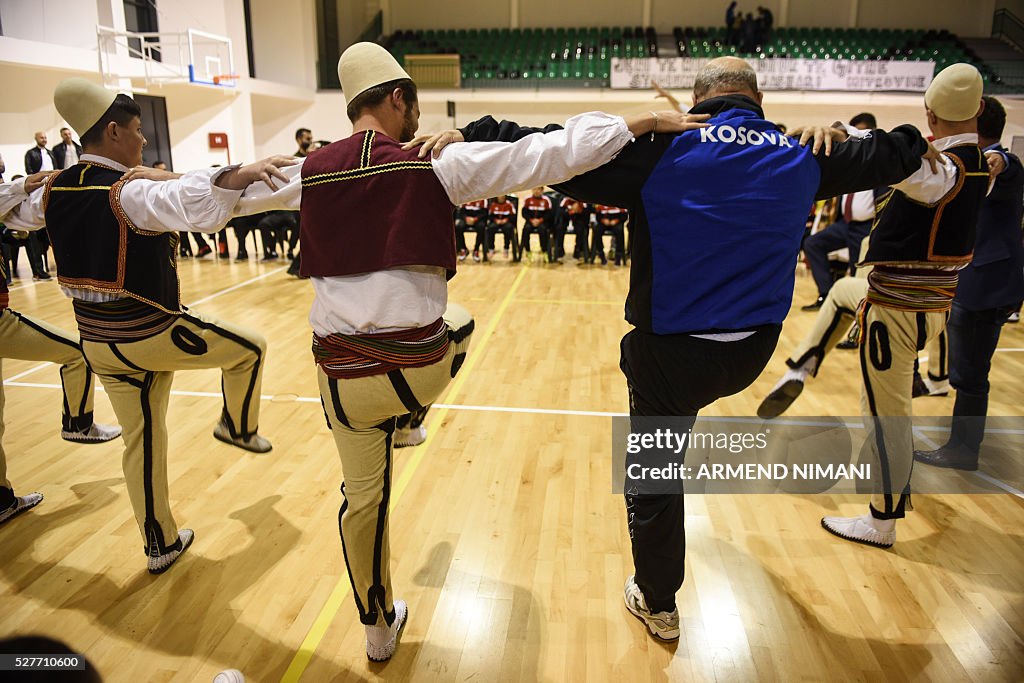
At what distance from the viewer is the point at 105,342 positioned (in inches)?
95.0

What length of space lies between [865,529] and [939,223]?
4.23ft

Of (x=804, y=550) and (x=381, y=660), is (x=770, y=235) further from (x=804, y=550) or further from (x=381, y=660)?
(x=381, y=660)

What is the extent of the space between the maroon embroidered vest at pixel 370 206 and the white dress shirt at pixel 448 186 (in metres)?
0.05

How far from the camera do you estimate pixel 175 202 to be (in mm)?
2061

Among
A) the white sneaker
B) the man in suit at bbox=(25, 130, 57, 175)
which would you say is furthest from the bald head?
the man in suit at bbox=(25, 130, 57, 175)

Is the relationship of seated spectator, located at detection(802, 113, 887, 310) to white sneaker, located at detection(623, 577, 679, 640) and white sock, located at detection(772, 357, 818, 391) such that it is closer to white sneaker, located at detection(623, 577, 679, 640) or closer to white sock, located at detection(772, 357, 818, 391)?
white sock, located at detection(772, 357, 818, 391)

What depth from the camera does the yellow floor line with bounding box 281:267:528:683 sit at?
7.31ft

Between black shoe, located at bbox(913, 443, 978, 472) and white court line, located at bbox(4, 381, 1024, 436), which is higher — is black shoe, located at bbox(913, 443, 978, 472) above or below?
above

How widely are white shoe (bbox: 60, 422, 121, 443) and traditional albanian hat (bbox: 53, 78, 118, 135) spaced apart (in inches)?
75.0

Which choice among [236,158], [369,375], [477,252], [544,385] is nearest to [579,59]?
[236,158]

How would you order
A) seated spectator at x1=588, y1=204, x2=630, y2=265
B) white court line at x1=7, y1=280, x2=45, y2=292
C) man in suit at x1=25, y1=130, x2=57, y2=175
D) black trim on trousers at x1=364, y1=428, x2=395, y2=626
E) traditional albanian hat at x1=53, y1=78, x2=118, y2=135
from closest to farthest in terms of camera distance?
1. black trim on trousers at x1=364, y1=428, x2=395, y2=626
2. traditional albanian hat at x1=53, y1=78, x2=118, y2=135
3. white court line at x1=7, y1=280, x2=45, y2=292
4. seated spectator at x1=588, y1=204, x2=630, y2=265
5. man in suit at x1=25, y1=130, x2=57, y2=175

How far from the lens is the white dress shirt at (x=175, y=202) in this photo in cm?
201

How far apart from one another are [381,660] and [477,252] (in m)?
8.26

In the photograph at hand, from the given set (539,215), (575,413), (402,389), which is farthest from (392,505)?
(539,215)
